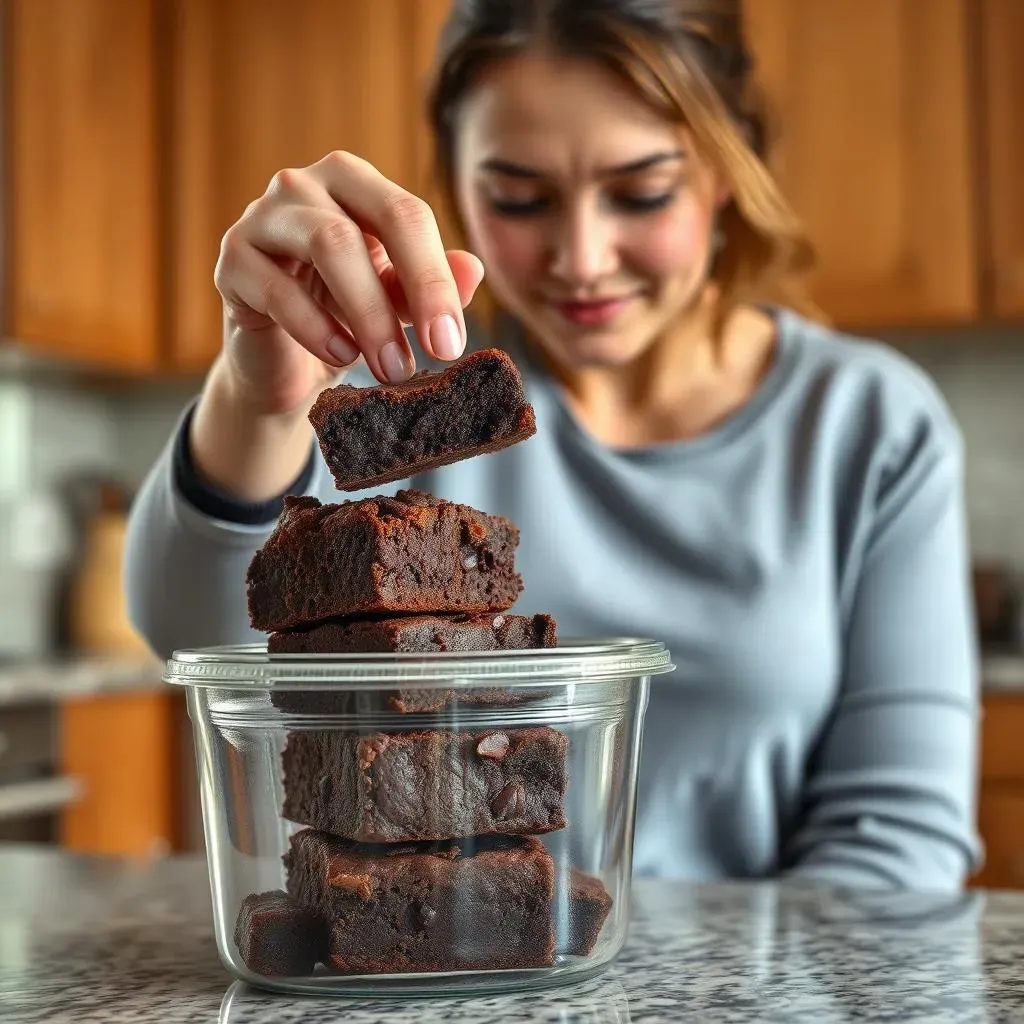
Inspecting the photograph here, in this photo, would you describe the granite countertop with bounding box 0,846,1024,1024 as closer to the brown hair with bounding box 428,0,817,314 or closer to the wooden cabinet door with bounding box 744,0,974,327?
the brown hair with bounding box 428,0,817,314

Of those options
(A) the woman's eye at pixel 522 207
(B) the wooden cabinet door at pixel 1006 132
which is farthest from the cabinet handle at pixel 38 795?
(B) the wooden cabinet door at pixel 1006 132

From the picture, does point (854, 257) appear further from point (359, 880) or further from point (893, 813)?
point (359, 880)

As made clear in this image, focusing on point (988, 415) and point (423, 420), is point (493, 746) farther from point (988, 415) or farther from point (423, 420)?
point (988, 415)

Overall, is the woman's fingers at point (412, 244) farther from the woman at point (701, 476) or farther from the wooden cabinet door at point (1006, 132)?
the wooden cabinet door at point (1006, 132)

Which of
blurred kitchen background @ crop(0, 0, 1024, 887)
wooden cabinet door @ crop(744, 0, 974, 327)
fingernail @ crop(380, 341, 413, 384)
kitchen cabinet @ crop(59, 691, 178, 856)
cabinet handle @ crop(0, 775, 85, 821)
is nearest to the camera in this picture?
fingernail @ crop(380, 341, 413, 384)

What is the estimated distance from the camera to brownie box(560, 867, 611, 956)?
632mm

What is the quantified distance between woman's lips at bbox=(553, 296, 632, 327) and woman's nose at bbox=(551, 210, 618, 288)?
0.03 m

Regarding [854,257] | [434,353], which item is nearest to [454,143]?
[434,353]

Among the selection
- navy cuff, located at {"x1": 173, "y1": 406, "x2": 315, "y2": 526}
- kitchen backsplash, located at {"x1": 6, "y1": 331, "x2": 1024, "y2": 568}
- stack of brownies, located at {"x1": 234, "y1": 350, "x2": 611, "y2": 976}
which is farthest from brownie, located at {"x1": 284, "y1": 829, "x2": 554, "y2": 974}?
kitchen backsplash, located at {"x1": 6, "y1": 331, "x2": 1024, "y2": 568}

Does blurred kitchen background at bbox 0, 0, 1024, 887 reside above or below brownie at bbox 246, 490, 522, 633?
above

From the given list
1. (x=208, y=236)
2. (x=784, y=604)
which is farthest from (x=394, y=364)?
(x=208, y=236)

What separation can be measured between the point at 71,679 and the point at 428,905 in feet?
7.07

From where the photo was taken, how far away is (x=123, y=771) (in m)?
2.82

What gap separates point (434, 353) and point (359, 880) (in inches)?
10.4
